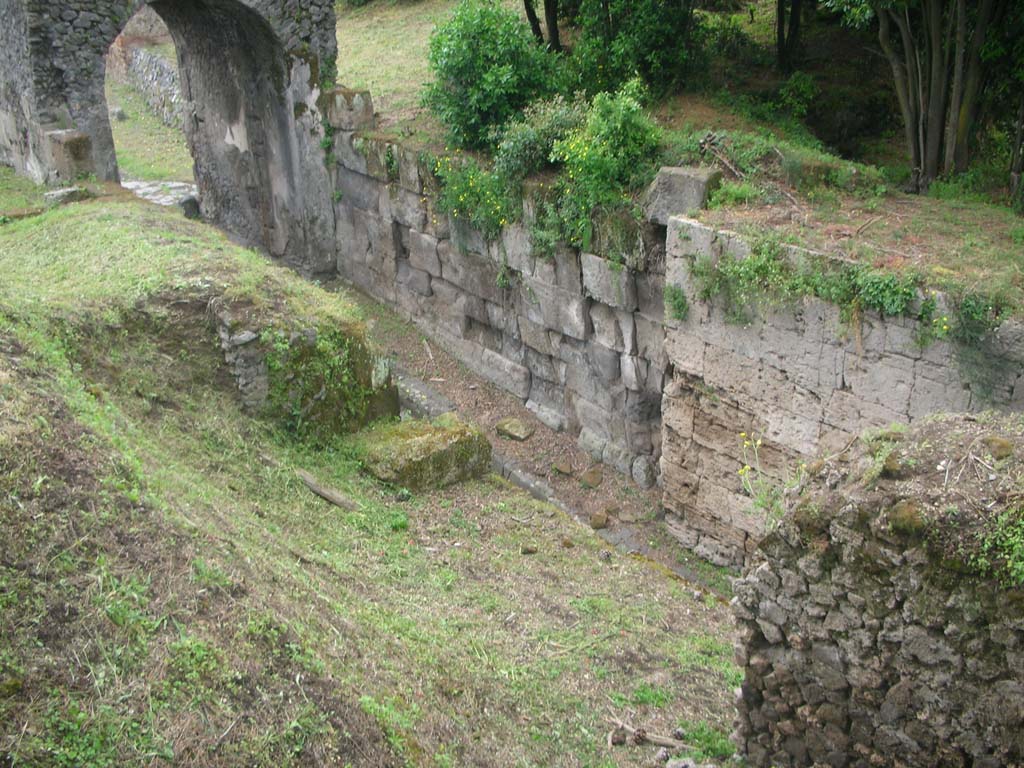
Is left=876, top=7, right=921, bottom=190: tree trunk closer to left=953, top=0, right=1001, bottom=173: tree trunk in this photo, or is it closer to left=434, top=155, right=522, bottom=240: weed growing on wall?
left=953, top=0, right=1001, bottom=173: tree trunk

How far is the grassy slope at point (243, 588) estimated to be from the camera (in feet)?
12.8

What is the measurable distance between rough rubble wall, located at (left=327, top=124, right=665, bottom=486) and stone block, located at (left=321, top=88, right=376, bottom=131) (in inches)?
6.1

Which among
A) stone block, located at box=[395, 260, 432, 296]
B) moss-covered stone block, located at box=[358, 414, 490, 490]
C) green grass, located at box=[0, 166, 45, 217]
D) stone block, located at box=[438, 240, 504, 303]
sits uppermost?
green grass, located at box=[0, 166, 45, 217]

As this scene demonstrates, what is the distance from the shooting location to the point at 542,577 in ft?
23.6

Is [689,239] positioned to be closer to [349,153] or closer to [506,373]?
[506,373]

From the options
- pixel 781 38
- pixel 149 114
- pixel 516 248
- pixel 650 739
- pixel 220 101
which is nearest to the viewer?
pixel 650 739

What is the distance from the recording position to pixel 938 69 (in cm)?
948

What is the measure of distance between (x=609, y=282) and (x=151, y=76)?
17.1 m

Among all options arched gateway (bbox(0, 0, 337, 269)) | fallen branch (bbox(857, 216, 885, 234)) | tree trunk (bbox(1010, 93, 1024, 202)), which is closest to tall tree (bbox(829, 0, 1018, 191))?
tree trunk (bbox(1010, 93, 1024, 202))

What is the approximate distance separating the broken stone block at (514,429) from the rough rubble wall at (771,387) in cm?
211

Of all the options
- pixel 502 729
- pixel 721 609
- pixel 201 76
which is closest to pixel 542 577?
pixel 721 609

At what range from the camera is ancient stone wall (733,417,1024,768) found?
13.1 feet

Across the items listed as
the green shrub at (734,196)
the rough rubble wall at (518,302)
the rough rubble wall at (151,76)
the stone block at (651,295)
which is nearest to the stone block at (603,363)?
the rough rubble wall at (518,302)

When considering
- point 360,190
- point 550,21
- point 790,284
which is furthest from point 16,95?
point 790,284
